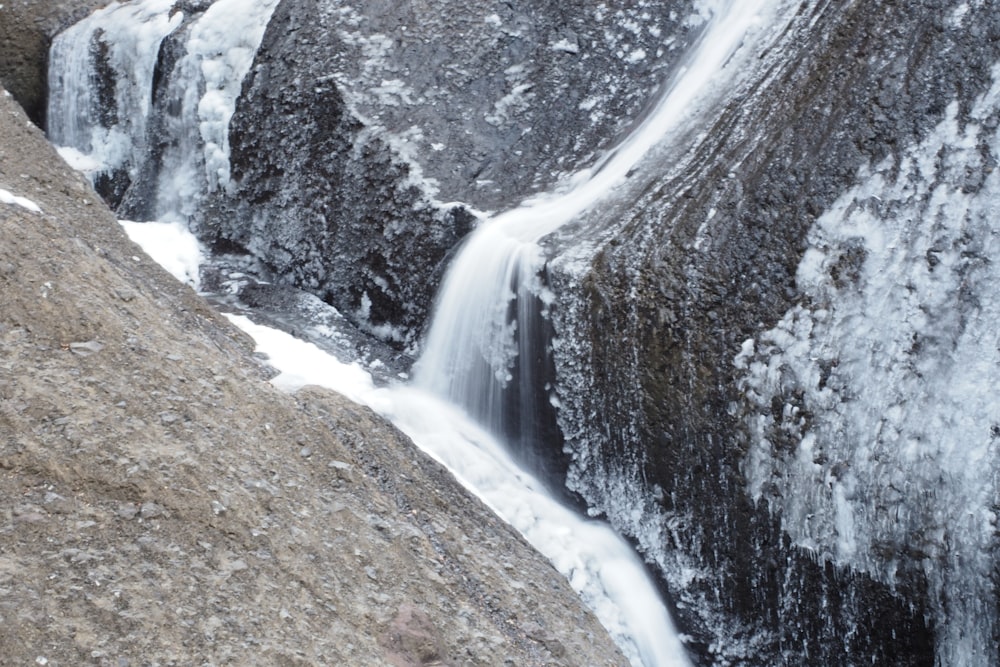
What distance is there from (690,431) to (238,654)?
3011mm

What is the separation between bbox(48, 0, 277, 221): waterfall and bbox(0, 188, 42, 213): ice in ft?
10.4

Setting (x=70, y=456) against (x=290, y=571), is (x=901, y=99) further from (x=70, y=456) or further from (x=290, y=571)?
(x=70, y=456)

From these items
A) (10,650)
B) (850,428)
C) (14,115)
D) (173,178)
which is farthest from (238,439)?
(173,178)

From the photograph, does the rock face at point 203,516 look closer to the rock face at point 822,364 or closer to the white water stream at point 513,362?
the white water stream at point 513,362

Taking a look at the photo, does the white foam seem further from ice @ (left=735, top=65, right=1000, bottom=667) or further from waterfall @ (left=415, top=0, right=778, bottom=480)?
ice @ (left=735, top=65, right=1000, bottom=667)

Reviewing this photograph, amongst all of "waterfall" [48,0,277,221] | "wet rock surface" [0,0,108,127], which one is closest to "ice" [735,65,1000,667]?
"waterfall" [48,0,277,221]

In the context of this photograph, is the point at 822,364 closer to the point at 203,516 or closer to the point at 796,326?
the point at 796,326

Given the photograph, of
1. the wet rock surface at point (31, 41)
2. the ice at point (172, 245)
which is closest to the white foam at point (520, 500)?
the ice at point (172, 245)

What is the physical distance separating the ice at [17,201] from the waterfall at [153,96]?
3169mm

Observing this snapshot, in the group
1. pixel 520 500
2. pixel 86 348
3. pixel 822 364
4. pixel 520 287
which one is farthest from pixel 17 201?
pixel 822 364

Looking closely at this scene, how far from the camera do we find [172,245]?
857 cm

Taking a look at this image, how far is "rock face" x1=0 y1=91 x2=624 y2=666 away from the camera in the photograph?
3.42 metres

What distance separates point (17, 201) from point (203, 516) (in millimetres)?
2596

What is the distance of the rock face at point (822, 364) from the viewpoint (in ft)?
16.6
